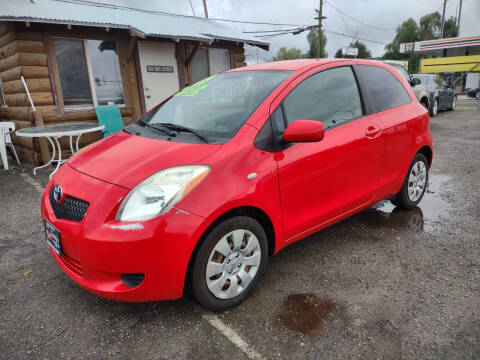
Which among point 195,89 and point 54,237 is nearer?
point 54,237

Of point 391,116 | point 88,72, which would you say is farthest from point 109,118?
point 391,116

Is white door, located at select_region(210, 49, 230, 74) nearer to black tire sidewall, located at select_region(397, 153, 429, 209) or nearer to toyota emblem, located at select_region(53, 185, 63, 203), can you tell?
black tire sidewall, located at select_region(397, 153, 429, 209)

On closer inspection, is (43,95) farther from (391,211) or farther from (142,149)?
(391,211)

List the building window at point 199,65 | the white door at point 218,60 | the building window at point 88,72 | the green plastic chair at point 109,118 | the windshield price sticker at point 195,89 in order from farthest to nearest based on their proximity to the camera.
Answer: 1. the white door at point 218,60
2. the building window at point 199,65
3. the green plastic chair at point 109,118
4. the building window at point 88,72
5. the windshield price sticker at point 195,89

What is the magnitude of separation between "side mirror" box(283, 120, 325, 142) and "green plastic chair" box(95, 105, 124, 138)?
6.10 m

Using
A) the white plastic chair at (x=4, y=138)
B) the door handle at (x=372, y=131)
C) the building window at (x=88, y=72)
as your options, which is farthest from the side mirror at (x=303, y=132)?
the building window at (x=88, y=72)

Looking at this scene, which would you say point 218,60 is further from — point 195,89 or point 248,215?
point 248,215

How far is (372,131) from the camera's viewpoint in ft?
9.83

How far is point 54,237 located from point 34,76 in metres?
5.87

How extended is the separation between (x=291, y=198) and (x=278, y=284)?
27.2 inches

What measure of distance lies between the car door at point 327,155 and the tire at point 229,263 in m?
0.30

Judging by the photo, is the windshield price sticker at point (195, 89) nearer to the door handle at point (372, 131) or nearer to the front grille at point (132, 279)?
the door handle at point (372, 131)

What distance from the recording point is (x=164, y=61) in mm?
8680

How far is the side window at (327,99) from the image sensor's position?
8.52 ft
